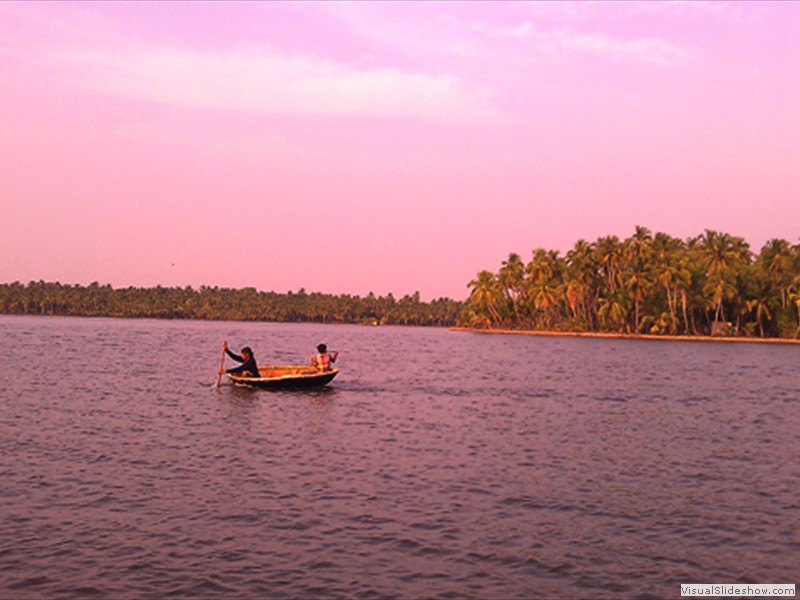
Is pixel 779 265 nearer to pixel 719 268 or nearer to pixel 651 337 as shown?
pixel 719 268

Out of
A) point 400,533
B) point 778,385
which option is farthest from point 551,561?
point 778,385

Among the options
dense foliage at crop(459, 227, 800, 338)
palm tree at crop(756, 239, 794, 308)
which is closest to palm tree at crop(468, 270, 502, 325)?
dense foliage at crop(459, 227, 800, 338)

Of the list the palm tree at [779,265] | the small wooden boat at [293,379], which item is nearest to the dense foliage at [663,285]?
the palm tree at [779,265]

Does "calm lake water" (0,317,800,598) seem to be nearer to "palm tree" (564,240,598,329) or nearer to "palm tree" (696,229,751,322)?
"palm tree" (696,229,751,322)

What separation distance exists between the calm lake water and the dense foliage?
3906 inches

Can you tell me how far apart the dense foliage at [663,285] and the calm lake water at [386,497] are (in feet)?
326

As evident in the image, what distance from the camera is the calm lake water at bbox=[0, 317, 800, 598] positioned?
12.6 meters

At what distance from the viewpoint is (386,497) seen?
17734 mm

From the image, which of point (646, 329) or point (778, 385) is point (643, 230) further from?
point (778, 385)

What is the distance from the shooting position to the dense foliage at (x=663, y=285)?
127875mm

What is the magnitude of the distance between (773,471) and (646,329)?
431 ft

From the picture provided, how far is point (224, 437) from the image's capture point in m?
25.9

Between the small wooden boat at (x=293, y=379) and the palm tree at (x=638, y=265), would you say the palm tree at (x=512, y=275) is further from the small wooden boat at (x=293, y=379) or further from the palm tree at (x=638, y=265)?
the small wooden boat at (x=293, y=379)

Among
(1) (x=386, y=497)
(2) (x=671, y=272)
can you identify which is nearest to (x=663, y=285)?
(2) (x=671, y=272)
